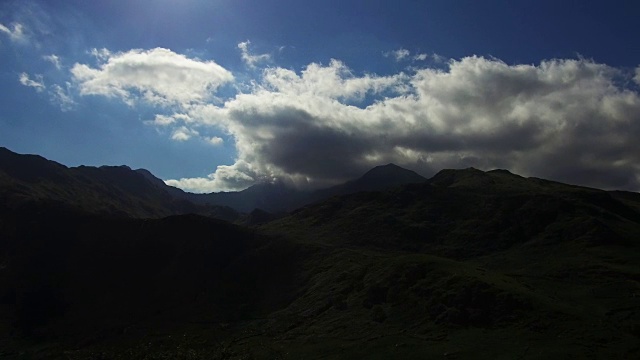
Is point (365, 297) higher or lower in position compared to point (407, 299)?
lower

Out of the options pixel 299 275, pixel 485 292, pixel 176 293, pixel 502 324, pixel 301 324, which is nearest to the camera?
pixel 502 324

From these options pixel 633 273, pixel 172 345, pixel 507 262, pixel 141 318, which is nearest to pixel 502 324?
pixel 633 273

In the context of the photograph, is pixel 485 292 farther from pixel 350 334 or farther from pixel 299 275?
pixel 299 275

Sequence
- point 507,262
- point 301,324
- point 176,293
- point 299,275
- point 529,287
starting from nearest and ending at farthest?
point 529,287, point 301,324, point 507,262, point 299,275, point 176,293

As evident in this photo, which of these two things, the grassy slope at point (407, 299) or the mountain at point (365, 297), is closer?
the grassy slope at point (407, 299)

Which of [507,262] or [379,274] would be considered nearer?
[379,274]

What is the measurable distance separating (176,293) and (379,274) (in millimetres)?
76936

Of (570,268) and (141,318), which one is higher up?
(570,268)

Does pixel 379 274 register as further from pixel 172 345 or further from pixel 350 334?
pixel 172 345

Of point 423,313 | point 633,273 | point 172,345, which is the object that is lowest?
point 172,345

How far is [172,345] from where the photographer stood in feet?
401

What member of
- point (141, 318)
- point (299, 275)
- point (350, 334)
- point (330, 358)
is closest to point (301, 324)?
point (350, 334)

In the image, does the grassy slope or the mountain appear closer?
the grassy slope

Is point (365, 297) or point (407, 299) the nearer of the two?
point (407, 299)
